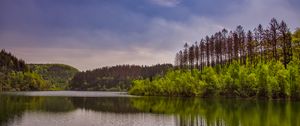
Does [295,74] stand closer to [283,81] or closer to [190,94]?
[283,81]

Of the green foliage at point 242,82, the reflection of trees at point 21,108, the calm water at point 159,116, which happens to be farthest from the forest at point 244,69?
the reflection of trees at point 21,108

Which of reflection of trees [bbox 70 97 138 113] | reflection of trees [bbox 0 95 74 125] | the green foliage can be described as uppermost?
the green foliage

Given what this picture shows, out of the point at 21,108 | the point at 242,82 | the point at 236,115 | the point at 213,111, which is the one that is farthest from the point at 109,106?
the point at 242,82

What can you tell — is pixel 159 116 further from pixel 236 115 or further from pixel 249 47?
pixel 249 47

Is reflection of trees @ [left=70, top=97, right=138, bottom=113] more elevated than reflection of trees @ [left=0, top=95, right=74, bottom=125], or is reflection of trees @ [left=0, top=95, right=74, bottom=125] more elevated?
reflection of trees @ [left=0, top=95, right=74, bottom=125]

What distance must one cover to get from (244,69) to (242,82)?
4736 millimetres

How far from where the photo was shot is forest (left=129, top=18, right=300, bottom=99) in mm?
96625

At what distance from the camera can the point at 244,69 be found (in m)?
108

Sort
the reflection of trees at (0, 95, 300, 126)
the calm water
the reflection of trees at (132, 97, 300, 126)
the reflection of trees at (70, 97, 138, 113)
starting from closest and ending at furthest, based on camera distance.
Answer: the reflection of trees at (132, 97, 300, 126)
the calm water
the reflection of trees at (0, 95, 300, 126)
the reflection of trees at (70, 97, 138, 113)

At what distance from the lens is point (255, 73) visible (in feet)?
341

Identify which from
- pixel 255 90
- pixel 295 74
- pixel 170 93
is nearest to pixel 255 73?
pixel 255 90

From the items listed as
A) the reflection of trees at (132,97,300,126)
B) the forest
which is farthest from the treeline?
the reflection of trees at (132,97,300,126)

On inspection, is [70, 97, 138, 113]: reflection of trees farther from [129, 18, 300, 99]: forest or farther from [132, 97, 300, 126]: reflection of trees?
[129, 18, 300, 99]: forest

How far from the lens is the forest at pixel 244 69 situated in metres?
96.6
